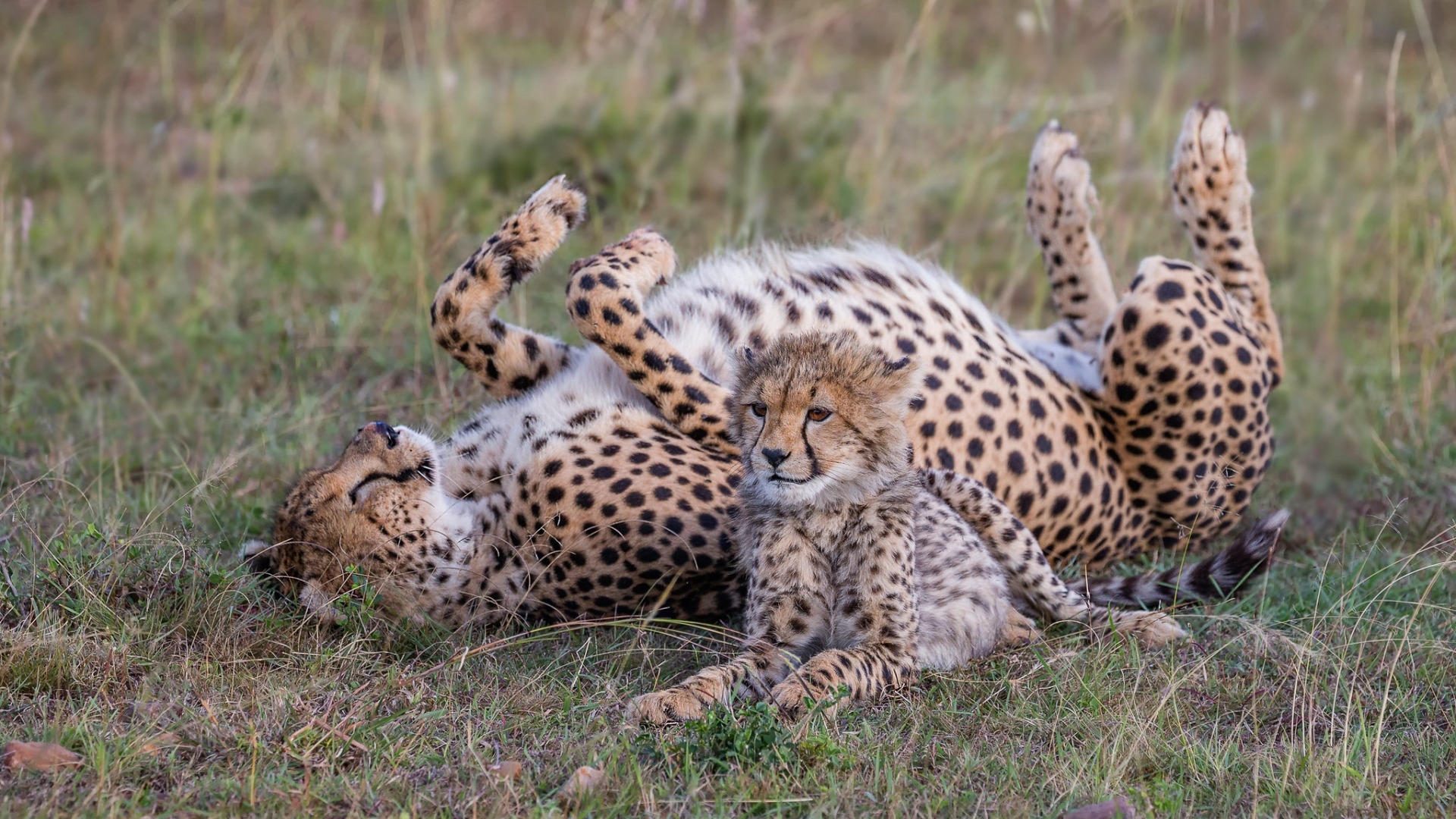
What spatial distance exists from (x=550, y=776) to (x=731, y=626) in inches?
Result: 38.9

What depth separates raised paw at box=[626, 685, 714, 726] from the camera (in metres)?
2.65

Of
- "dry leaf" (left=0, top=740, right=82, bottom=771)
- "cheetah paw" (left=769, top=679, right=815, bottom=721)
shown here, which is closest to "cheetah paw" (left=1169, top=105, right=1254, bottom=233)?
"cheetah paw" (left=769, top=679, right=815, bottom=721)

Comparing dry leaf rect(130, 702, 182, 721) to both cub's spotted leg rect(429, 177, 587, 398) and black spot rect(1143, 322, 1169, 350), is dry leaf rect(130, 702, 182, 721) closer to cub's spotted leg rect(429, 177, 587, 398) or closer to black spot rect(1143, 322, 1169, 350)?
cub's spotted leg rect(429, 177, 587, 398)

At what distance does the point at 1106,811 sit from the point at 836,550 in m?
0.79

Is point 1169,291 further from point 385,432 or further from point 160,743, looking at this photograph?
point 160,743

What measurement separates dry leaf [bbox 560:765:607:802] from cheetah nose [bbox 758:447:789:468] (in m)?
0.64

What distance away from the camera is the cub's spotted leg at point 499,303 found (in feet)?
12.5

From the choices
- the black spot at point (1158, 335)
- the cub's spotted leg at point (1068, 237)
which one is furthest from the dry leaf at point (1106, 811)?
the cub's spotted leg at point (1068, 237)

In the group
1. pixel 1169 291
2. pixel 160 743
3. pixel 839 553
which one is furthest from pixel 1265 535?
pixel 160 743

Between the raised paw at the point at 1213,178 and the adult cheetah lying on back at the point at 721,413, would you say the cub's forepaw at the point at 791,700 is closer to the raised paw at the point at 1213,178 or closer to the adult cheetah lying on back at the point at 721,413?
the adult cheetah lying on back at the point at 721,413

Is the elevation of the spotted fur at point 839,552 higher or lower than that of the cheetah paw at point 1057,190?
lower

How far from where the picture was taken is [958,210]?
568cm

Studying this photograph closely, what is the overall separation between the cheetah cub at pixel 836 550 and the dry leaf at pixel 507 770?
0.89 feet

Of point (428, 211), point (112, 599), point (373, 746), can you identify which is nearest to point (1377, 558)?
point (373, 746)
